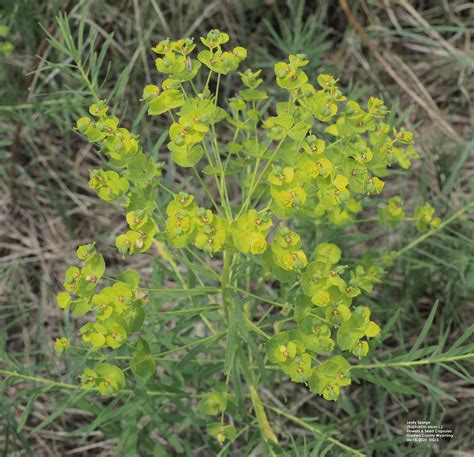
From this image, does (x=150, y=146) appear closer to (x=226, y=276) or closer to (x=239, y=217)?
(x=226, y=276)

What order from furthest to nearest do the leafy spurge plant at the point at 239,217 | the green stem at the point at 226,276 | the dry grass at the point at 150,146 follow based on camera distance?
1. the dry grass at the point at 150,146
2. the green stem at the point at 226,276
3. the leafy spurge plant at the point at 239,217

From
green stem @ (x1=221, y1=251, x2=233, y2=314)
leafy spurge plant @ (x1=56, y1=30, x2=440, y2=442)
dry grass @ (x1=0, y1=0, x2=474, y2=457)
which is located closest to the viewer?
leafy spurge plant @ (x1=56, y1=30, x2=440, y2=442)

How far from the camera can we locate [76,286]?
155 cm

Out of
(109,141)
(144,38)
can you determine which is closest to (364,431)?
(109,141)

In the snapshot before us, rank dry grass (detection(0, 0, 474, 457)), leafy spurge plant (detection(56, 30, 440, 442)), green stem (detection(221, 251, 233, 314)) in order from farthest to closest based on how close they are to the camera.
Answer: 1. dry grass (detection(0, 0, 474, 457))
2. green stem (detection(221, 251, 233, 314))
3. leafy spurge plant (detection(56, 30, 440, 442))

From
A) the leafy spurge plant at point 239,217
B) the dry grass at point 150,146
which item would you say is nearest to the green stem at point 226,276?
the leafy spurge plant at point 239,217

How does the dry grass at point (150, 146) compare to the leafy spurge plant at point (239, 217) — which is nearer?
the leafy spurge plant at point (239, 217)

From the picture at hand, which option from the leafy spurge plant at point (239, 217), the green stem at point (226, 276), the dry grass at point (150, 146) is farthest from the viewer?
the dry grass at point (150, 146)

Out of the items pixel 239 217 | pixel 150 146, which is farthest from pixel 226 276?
pixel 150 146

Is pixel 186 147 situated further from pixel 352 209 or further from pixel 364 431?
pixel 364 431

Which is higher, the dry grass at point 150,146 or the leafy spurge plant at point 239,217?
the leafy spurge plant at point 239,217

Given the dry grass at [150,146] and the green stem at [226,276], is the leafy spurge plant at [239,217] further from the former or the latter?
the dry grass at [150,146]

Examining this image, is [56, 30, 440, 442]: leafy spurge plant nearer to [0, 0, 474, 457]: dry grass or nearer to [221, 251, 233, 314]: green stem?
[221, 251, 233, 314]: green stem

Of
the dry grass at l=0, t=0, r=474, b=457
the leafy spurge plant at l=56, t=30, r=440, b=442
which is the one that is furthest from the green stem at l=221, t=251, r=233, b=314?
the dry grass at l=0, t=0, r=474, b=457
